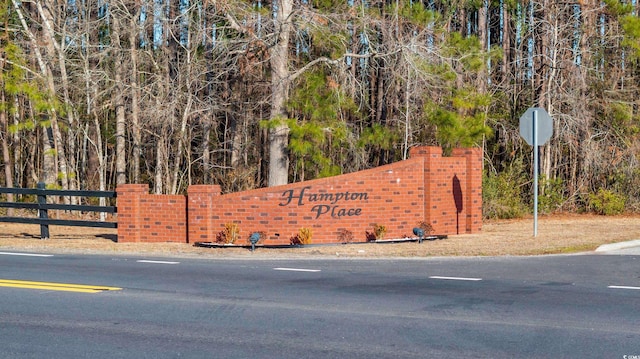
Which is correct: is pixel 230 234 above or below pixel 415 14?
below

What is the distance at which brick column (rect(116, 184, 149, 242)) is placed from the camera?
739 inches

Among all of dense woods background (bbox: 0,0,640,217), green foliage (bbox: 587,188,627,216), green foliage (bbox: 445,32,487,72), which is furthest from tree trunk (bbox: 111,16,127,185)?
green foliage (bbox: 587,188,627,216)

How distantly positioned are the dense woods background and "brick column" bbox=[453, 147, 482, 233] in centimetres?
491

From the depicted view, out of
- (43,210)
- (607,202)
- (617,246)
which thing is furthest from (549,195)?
(43,210)

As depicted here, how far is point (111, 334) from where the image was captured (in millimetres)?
8703

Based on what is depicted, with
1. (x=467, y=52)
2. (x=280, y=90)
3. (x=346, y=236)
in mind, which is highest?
(x=467, y=52)

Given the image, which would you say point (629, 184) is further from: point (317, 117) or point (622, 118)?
point (317, 117)

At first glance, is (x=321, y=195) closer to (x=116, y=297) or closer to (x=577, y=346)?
(x=116, y=297)

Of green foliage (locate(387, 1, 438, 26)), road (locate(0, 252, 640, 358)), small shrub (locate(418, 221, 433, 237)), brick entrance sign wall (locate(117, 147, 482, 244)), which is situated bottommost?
road (locate(0, 252, 640, 358))

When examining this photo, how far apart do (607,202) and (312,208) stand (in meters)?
15.1

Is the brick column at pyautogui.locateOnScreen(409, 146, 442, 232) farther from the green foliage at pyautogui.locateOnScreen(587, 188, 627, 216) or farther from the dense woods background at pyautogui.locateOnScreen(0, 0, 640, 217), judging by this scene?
the green foliage at pyautogui.locateOnScreen(587, 188, 627, 216)

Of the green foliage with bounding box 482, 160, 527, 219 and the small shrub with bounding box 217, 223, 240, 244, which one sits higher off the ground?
the green foliage with bounding box 482, 160, 527, 219

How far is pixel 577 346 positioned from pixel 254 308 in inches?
158

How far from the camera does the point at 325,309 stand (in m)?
10.1
